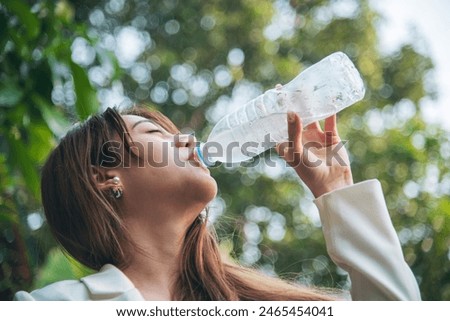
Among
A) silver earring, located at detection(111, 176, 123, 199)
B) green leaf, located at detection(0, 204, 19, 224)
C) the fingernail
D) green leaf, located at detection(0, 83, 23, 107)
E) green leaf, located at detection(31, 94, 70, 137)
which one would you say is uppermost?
green leaf, located at detection(0, 83, 23, 107)

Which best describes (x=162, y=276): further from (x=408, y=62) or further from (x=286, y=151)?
(x=408, y=62)

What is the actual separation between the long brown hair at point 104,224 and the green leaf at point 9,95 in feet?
0.44

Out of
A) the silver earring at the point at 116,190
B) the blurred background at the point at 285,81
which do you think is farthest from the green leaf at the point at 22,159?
the blurred background at the point at 285,81

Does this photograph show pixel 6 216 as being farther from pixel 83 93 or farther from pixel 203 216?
pixel 203 216

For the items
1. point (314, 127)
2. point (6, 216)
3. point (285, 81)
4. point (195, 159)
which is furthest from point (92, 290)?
point (285, 81)

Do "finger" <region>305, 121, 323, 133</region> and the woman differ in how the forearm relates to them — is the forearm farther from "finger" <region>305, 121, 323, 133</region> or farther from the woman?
"finger" <region>305, 121, 323, 133</region>

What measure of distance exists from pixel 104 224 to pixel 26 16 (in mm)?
441

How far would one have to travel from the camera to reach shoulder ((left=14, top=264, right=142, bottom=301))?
1186 millimetres

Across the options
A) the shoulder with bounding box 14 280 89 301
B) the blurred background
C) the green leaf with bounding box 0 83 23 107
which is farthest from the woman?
the blurred background

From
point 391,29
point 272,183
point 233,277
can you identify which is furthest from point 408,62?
point 233,277

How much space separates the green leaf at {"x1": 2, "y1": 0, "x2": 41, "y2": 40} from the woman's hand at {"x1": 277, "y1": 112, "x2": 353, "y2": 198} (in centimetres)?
53

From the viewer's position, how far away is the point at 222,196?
339 centimetres

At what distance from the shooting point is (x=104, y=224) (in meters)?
1.27

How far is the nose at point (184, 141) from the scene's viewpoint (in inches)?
50.6
